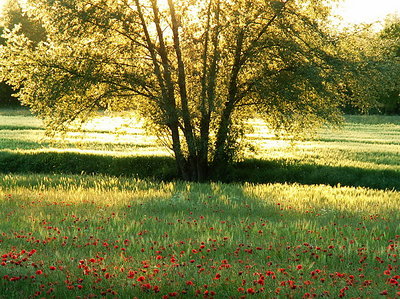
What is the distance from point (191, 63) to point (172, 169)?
4.91 metres

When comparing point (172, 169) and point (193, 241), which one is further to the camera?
point (172, 169)

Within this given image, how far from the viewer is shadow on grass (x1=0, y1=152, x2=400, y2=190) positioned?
66.5ft

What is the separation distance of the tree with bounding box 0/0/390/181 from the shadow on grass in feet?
7.22

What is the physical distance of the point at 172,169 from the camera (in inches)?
862

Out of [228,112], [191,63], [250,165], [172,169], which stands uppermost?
[191,63]

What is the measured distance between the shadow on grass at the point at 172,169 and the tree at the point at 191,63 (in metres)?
2.20

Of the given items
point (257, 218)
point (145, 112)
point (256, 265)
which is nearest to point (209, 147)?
point (145, 112)

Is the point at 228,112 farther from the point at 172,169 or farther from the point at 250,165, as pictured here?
the point at 172,169

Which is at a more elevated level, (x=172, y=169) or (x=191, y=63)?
(x=191, y=63)

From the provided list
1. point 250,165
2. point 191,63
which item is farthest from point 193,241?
point 250,165

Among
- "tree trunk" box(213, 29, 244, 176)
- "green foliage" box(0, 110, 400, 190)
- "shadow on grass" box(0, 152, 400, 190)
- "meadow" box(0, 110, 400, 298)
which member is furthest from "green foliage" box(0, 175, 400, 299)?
"green foliage" box(0, 110, 400, 190)

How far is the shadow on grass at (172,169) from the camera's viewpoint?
20266mm

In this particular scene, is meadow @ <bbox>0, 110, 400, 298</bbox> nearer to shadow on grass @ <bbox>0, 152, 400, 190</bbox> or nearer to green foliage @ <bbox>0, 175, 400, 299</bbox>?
green foliage @ <bbox>0, 175, 400, 299</bbox>

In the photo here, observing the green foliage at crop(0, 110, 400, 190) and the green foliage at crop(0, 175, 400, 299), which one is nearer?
the green foliage at crop(0, 175, 400, 299)
